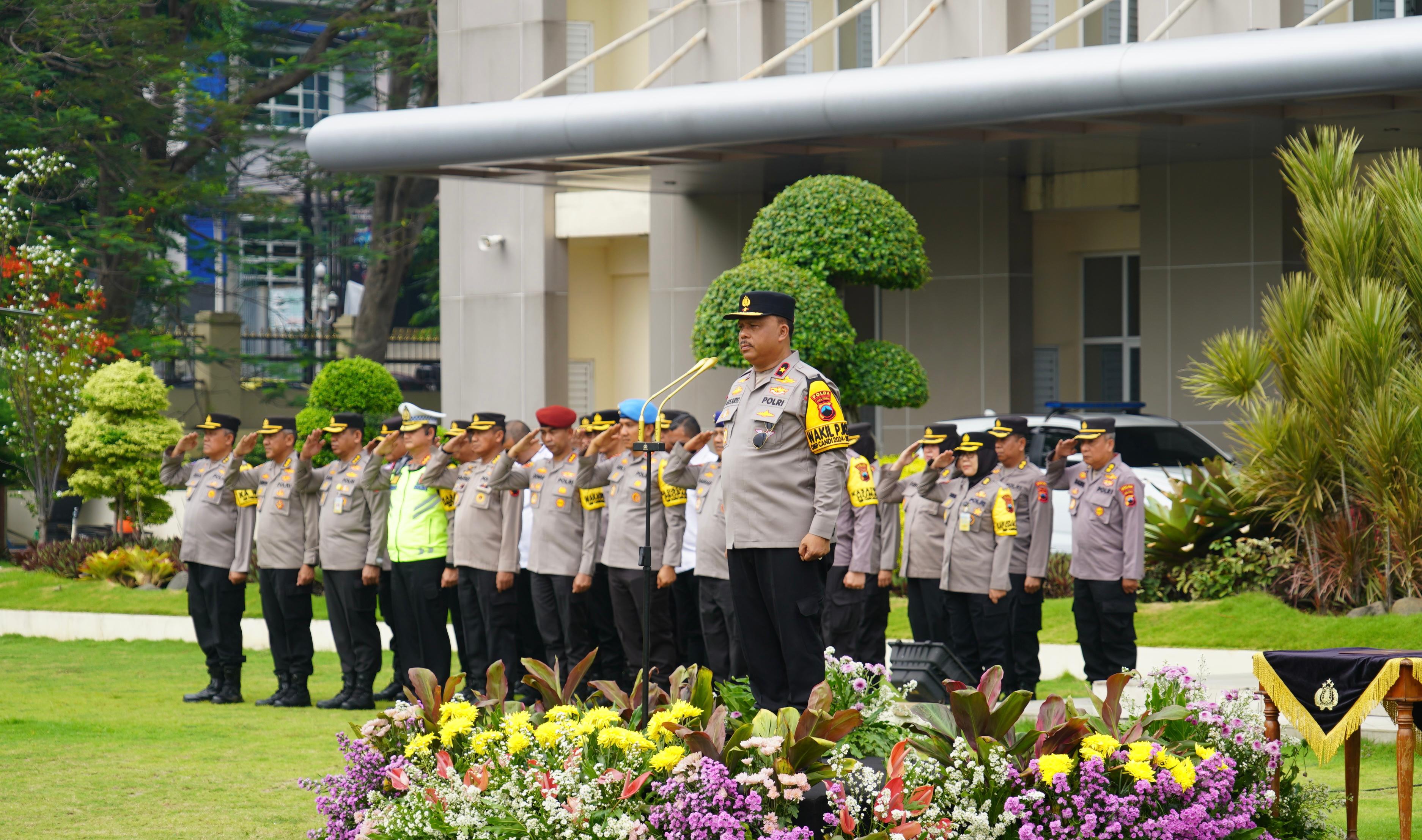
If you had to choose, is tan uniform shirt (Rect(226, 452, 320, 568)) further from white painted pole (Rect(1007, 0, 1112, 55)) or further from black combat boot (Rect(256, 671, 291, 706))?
white painted pole (Rect(1007, 0, 1112, 55))

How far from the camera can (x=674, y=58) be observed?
20562 millimetres

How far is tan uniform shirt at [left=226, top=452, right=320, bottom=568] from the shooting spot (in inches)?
473

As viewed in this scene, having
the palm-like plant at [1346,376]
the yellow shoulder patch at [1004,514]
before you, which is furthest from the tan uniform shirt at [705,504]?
the palm-like plant at [1346,376]

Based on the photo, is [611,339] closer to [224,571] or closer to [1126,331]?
[1126,331]

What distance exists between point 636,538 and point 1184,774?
5.42 meters

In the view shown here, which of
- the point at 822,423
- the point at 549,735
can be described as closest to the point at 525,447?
the point at 822,423

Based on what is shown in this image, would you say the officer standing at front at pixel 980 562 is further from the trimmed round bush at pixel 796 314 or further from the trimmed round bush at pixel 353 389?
the trimmed round bush at pixel 353 389

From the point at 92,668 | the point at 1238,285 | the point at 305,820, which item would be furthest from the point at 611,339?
the point at 305,820

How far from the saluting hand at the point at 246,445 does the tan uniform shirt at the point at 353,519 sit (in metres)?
0.62

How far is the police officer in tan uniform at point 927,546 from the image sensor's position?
11.7 metres

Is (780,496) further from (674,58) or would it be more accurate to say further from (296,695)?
(674,58)

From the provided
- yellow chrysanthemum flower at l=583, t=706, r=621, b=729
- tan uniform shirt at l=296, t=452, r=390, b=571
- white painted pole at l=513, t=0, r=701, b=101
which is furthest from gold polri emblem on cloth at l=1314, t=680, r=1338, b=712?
white painted pole at l=513, t=0, r=701, b=101

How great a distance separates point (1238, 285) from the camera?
19438mm

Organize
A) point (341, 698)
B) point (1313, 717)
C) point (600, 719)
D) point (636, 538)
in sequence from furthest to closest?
1. point (341, 698)
2. point (636, 538)
3. point (1313, 717)
4. point (600, 719)
